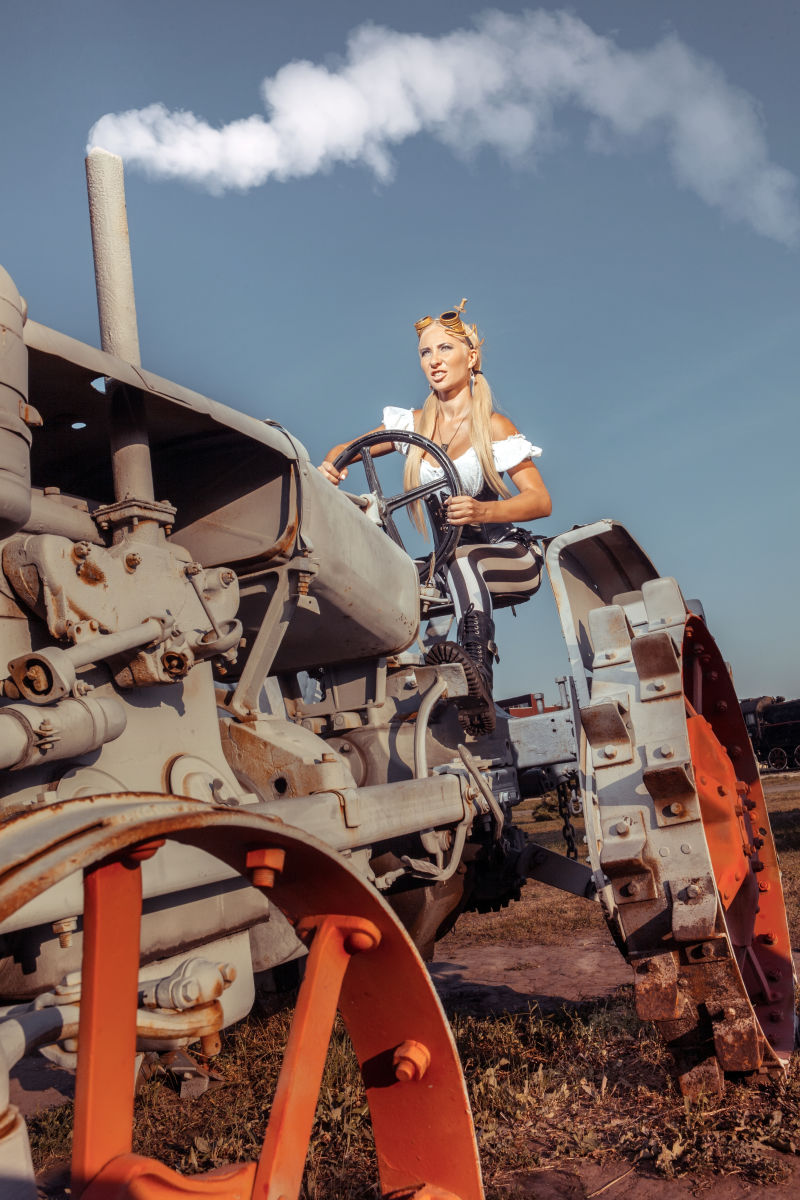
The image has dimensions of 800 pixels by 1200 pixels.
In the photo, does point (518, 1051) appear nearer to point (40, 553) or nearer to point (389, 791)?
point (389, 791)

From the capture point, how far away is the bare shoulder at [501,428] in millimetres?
4277

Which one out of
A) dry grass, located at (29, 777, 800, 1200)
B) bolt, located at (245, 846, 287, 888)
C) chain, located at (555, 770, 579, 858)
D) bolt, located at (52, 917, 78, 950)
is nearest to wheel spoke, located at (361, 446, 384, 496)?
chain, located at (555, 770, 579, 858)

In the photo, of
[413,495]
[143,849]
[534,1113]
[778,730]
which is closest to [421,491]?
[413,495]

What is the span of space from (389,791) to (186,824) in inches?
59.9

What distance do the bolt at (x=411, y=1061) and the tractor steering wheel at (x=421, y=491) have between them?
2.47 metres

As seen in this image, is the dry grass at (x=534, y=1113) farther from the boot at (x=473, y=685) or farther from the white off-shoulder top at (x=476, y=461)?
the white off-shoulder top at (x=476, y=461)

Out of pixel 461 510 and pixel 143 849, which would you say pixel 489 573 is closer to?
pixel 461 510

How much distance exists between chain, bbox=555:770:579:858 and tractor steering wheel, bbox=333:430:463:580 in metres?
0.95

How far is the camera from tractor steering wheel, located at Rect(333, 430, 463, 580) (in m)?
3.88

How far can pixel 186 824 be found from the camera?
1021 millimetres

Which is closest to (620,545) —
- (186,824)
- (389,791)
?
(389,791)

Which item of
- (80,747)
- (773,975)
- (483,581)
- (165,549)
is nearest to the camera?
(80,747)

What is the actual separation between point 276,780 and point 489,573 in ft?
5.37

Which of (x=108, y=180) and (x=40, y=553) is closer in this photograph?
(x=40, y=553)
